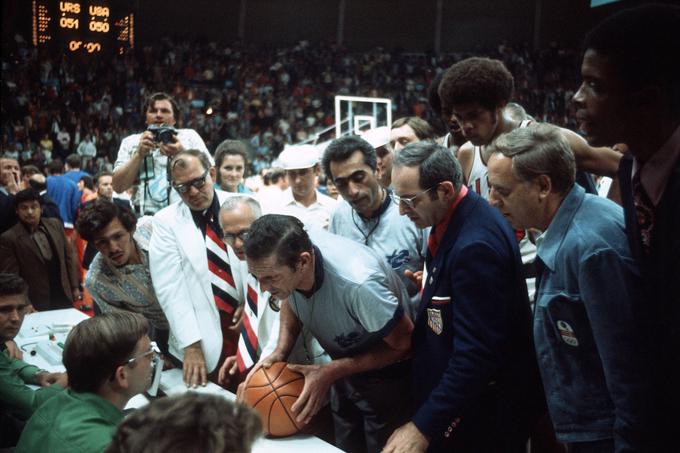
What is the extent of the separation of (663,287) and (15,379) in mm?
2880

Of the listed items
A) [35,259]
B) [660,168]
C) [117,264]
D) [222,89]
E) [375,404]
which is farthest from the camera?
[222,89]

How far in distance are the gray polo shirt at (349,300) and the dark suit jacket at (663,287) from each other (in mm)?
1084

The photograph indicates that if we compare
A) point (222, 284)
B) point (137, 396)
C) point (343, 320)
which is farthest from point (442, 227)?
point (137, 396)

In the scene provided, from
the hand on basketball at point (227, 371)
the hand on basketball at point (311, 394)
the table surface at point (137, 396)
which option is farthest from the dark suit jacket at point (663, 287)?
the hand on basketball at point (227, 371)

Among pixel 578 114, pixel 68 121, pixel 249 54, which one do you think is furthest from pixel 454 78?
pixel 249 54

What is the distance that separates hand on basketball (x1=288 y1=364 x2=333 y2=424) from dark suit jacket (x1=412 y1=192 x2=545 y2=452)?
1.21 feet

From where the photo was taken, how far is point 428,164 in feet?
7.48

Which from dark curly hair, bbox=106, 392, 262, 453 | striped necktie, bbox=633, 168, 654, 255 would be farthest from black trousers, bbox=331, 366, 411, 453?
striped necktie, bbox=633, 168, 654, 255

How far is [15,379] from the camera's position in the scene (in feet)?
9.53

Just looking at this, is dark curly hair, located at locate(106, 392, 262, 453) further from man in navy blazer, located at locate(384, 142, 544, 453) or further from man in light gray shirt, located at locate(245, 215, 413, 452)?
man in light gray shirt, located at locate(245, 215, 413, 452)

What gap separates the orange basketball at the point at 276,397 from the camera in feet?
→ 7.67

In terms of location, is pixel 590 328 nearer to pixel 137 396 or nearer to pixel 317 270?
pixel 317 270

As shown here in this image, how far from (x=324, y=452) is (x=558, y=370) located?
3.22ft

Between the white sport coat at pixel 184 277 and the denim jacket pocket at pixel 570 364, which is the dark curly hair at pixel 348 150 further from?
the denim jacket pocket at pixel 570 364
